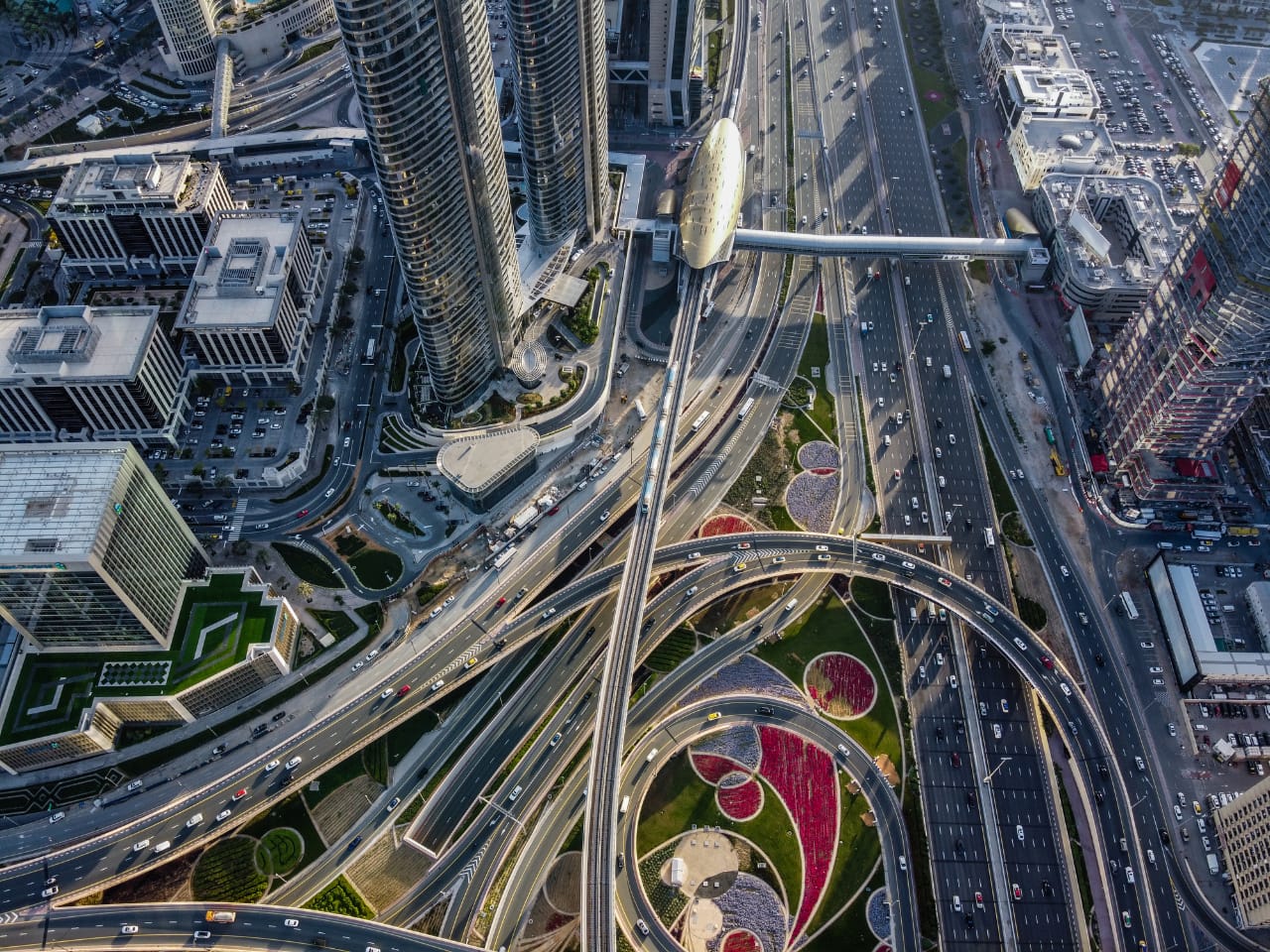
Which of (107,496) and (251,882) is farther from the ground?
(107,496)

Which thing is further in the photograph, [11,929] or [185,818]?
[185,818]

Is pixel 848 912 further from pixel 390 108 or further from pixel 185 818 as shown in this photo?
pixel 390 108

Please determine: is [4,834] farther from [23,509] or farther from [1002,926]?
[1002,926]

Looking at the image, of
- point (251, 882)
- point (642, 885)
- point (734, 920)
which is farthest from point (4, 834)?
point (734, 920)

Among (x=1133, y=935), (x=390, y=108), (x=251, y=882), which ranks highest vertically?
(x=390, y=108)

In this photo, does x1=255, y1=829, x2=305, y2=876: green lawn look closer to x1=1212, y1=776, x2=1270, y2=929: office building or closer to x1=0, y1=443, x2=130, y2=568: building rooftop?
x1=0, y1=443, x2=130, y2=568: building rooftop

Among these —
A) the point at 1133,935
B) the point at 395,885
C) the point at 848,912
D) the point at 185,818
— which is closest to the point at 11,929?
the point at 185,818
